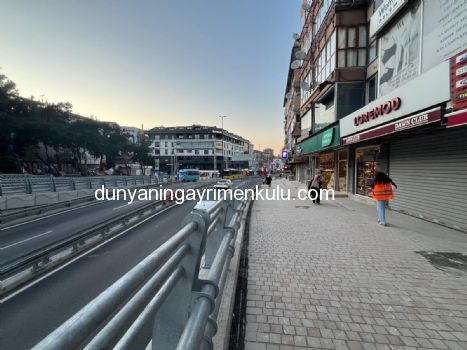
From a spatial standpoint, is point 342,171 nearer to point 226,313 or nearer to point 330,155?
point 330,155

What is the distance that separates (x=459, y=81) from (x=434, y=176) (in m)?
3.78

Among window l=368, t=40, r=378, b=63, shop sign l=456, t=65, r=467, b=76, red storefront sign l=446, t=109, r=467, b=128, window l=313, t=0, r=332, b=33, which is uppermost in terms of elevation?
window l=313, t=0, r=332, b=33

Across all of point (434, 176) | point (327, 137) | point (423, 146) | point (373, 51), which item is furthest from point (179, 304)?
point (373, 51)

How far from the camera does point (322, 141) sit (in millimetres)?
17750

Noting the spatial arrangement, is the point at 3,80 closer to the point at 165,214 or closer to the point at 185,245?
the point at 165,214

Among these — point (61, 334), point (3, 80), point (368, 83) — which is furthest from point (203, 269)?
point (3, 80)

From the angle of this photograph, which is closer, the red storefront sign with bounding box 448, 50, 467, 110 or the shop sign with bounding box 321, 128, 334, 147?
the red storefront sign with bounding box 448, 50, 467, 110

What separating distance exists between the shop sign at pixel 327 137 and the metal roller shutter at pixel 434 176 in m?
5.12

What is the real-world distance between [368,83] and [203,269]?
16.3 meters

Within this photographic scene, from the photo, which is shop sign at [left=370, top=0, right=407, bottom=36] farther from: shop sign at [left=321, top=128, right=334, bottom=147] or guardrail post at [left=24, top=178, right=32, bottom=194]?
guardrail post at [left=24, top=178, right=32, bottom=194]

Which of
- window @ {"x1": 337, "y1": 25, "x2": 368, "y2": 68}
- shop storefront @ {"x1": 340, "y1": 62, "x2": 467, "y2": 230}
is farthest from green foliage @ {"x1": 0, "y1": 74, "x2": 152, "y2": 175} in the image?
shop storefront @ {"x1": 340, "y1": 62, "x2": 467, "y2": 230}

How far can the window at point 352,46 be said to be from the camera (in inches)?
582

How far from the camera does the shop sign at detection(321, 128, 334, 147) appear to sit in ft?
52.1

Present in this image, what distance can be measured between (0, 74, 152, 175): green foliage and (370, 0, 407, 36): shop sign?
43.2 meters
